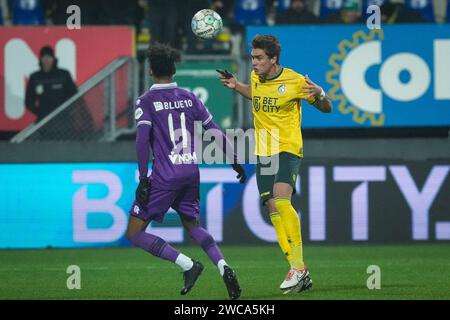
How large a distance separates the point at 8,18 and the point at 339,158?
6456 mm

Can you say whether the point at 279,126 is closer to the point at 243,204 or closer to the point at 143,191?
the point at 143,191

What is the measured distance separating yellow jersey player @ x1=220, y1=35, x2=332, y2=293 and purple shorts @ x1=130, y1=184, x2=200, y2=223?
838mm

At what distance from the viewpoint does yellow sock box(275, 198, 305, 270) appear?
376 inches

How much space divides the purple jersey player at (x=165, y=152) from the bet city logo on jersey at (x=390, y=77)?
5356 mm

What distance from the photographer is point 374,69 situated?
559 inches

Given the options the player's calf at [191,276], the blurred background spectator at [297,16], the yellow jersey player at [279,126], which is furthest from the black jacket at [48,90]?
the player's calf at [191,276]

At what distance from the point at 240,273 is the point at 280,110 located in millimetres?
2093

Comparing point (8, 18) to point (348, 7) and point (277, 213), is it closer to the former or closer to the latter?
point (348, 7)

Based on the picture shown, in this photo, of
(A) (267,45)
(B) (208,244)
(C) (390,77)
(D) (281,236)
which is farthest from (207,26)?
(C) (390,77)

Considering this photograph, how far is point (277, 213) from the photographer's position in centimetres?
993

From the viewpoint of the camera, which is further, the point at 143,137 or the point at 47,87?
the point at 47,87

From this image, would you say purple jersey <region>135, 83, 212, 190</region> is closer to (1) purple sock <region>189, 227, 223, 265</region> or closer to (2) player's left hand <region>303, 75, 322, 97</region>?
(1) purple sock <region>189, 227, 223, 265</region>

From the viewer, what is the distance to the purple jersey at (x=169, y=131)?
9062 mm

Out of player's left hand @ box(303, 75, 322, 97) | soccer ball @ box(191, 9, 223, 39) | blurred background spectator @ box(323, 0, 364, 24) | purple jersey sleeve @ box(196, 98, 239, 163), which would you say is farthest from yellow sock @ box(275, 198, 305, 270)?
blurred background spectator @ box(323, 0, 364, 24)
